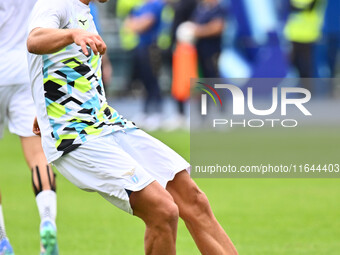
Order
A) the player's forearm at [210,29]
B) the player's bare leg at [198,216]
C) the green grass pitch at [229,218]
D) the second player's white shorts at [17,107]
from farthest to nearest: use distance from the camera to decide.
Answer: the player's forearm at [210,29] < the green grass pitch at [229,218] < the second player's white shorts at [17,107] < the player's bare leg at [198,216]

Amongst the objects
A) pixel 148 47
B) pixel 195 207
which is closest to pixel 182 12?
pixel 148 47

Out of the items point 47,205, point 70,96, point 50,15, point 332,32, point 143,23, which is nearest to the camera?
point 50,15

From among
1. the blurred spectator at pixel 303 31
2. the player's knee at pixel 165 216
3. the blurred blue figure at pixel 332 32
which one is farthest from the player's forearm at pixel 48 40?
the blurred blue figure at pixel 332 32

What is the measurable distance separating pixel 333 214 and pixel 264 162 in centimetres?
411

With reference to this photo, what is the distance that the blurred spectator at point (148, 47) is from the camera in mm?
19484

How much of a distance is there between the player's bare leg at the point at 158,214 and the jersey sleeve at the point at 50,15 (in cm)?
108

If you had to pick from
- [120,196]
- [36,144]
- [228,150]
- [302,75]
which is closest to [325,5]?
[302,75]

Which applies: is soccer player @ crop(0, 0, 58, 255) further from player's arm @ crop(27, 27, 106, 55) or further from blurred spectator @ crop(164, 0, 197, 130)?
blurred spectator @ crop(164, 0, 197, 130)

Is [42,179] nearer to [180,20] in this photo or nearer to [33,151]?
[33,151]

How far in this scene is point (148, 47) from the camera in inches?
782

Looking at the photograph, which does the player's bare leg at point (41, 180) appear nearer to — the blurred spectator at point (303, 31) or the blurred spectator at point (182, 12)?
the blurred spectator at point (182, 12)

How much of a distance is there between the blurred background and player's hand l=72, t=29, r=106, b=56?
12.1 m

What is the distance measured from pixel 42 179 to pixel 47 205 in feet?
0.79

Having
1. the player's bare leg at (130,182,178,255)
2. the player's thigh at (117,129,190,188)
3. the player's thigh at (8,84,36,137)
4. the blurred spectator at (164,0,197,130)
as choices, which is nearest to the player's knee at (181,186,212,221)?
the player's thigh at (117,129,190,188)
